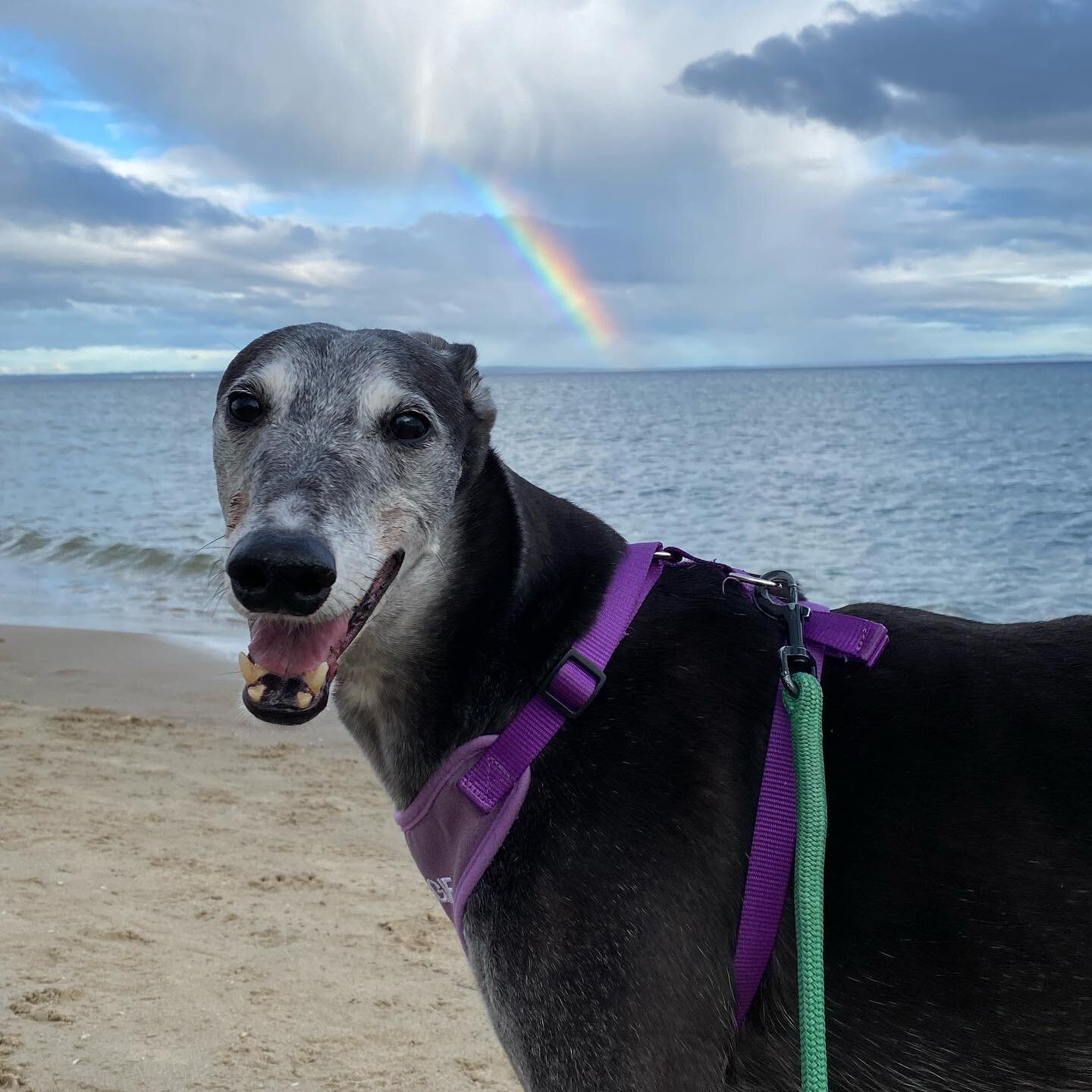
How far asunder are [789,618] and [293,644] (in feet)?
3.51

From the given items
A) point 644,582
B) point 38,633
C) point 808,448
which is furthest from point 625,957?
point 808,448

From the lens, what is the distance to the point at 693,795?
2.29 metres

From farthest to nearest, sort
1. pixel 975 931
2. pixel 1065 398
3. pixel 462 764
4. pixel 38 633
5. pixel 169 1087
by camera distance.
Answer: pixel 1065 398
pixel 38 633
pixel 169 1087
pixel 462 764
pixel 975 931

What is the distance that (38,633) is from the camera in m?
10.6

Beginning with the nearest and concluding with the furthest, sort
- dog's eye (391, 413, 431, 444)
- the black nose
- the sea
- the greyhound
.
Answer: the greyhound < the black nose < dog's eye (391, 413, 431, 444) < the sea

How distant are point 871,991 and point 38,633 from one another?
9985 mm

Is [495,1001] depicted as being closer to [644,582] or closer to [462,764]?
[462,764]

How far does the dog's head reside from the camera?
235 cm

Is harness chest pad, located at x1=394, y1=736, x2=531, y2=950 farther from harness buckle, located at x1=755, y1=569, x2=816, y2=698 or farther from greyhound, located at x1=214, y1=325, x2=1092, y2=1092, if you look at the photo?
harness buckle, located at x1=755, y1=569, x2=816, y2=698

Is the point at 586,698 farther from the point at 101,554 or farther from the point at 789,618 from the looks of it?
the point at 101,554

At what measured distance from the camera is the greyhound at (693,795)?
214cm

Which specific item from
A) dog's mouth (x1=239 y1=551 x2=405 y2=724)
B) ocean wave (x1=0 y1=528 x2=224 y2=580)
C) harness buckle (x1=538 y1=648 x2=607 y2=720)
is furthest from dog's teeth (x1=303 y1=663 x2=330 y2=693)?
ocean wave (x1=0 y1=528 x2=224 y2=580)

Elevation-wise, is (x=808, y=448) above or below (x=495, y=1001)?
below

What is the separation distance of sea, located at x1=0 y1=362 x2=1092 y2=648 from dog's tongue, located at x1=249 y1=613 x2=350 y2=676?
0.15m
